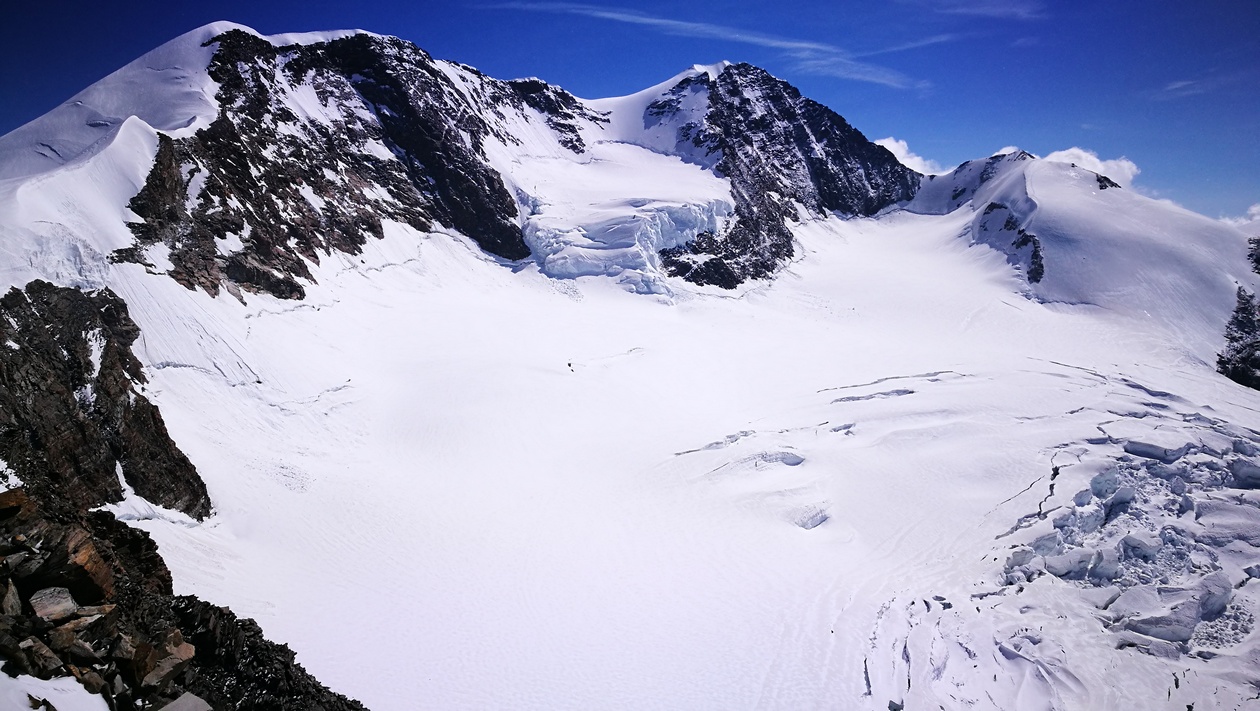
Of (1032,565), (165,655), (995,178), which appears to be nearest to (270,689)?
(165,655)

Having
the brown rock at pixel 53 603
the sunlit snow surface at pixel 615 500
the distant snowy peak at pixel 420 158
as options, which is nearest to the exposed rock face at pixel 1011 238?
the distant snowy peak at pixel 420 158

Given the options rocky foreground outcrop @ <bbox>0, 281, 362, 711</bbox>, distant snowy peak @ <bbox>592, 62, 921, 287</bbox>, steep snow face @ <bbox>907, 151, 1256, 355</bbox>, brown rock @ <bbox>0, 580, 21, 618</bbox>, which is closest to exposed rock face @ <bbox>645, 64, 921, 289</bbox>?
distant snowy peak @ <bbox>592, 62, 921, 287</bbox>

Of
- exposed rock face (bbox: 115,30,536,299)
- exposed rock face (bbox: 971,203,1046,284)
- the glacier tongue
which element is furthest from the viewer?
exposed rock face (bbox: 971,203,1046,284)

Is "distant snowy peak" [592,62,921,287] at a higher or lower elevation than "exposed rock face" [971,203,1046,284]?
higher

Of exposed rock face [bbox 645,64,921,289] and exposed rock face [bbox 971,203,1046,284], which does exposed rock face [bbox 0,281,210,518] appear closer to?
exposed rock face [bbox 645,64,921,289]

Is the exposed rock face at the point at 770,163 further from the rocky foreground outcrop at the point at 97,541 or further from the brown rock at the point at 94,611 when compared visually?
the brown rock at the point at 94,611

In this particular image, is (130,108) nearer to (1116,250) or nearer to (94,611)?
(94,611)
